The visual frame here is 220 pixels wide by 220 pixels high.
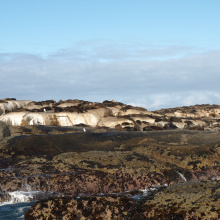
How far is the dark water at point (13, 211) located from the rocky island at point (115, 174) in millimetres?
655

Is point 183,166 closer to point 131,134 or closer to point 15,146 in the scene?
point 131,134

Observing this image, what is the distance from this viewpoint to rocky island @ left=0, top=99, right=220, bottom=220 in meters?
8.23

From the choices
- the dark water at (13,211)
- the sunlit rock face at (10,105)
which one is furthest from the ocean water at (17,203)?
the sunlit rock face at (10,105)

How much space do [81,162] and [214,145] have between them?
21.1ft

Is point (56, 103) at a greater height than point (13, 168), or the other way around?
point (56, 103)

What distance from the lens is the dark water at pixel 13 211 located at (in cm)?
1005

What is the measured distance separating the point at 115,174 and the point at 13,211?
442 centimetres

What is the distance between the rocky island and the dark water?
0.66m

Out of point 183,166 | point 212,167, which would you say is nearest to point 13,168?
point 183,166

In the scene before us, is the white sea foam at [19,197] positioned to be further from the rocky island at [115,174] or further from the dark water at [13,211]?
the dark water at [13,211]

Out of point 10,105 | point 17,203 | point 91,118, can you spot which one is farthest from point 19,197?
point 10,105

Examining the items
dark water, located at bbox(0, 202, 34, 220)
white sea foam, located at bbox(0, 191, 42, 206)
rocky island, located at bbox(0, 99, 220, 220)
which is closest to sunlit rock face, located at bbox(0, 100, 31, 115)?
rocky island, located at bbox(0, 99, 220, 220)

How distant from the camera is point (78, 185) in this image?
13055 millimetres

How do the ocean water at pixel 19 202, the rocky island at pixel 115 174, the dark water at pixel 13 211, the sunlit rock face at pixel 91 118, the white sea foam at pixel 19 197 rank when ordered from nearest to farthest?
1. the rocky island at pixel 115 174
2. the dark water at pixel 13 211
3. the ocean water at pixel 19 202
4. the white sea foam at pixel 19 197
5. the sunlit rock face at pixel 91 118
